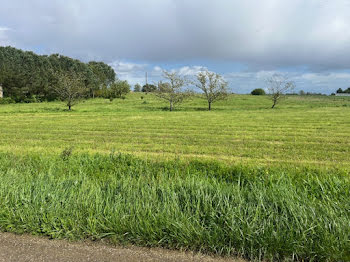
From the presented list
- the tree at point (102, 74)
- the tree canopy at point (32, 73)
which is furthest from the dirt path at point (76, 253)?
the tree at point (102, 74)

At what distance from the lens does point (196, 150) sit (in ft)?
25.4

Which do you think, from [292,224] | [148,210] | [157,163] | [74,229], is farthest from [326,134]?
[74,229]

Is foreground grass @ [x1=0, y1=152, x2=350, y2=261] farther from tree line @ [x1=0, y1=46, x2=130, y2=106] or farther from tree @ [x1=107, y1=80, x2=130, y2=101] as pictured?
tree @ [x1=107, y1=80, x2=130, y2=101]

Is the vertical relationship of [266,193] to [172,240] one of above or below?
above

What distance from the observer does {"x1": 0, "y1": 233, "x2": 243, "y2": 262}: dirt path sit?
2.38 meters

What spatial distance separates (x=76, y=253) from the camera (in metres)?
2.46

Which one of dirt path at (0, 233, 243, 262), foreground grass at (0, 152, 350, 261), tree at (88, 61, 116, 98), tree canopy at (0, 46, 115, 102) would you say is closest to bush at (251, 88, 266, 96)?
tree at (88, 61, 116, 98)

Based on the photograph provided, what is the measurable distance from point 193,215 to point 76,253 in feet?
4.36

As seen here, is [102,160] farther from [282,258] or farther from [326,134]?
[326,134]

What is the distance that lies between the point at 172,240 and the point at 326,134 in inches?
404

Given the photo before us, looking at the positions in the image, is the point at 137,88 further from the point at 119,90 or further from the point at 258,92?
the point at 258,92

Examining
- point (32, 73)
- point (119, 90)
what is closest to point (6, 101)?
point (32, 73)

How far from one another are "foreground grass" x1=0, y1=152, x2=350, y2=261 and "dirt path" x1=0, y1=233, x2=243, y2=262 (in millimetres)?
114

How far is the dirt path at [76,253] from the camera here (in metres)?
2.38
